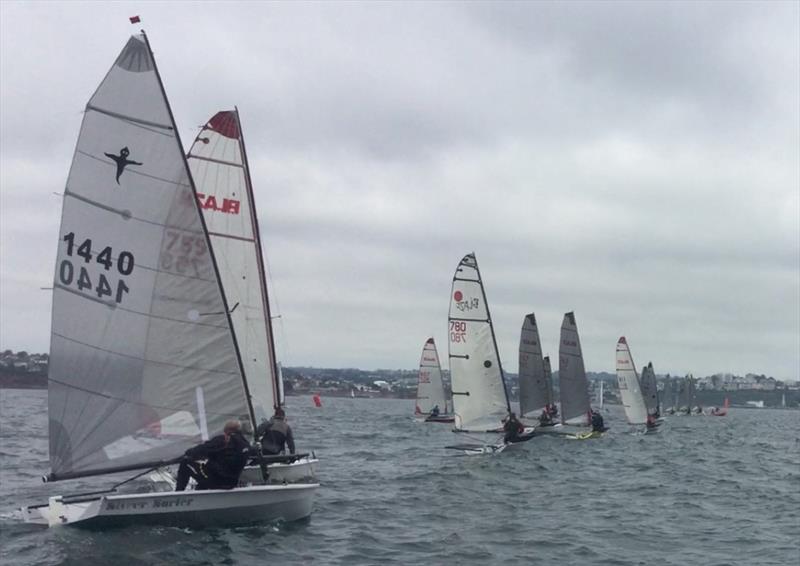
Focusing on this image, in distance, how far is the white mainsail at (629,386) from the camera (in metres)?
56.1

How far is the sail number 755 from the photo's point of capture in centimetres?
3419

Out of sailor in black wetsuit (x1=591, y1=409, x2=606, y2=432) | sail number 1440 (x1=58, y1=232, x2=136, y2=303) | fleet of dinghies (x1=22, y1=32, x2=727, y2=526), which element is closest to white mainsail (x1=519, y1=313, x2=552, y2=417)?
sailor in black wetsuit (x1=591, y1=409, x2=606, y2=432)

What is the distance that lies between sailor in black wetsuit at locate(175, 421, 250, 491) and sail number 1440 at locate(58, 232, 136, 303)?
8.29 feet

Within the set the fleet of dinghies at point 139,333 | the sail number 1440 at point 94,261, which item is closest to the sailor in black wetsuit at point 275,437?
the fleet of dinghies at point 139,333

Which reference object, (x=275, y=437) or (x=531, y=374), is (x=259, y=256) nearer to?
(x=275, y=437)

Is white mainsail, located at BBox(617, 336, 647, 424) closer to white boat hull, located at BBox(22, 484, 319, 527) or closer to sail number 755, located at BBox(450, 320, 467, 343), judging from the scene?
sail number 755, located at BBox(450, 320, 467, 343)

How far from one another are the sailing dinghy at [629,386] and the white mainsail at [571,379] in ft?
37.3

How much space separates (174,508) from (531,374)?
103ft

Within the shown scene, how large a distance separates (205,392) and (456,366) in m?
20.3

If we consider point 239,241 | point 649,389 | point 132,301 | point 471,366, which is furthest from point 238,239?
point 649,389

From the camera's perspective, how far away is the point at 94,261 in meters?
13.9

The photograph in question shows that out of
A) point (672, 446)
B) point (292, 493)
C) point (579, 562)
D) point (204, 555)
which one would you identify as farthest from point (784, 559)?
point (672, 446)

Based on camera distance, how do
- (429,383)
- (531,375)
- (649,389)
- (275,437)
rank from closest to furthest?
(275,437)
(531,375)
(429,383)
(649,389)

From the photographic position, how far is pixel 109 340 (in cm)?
1406
